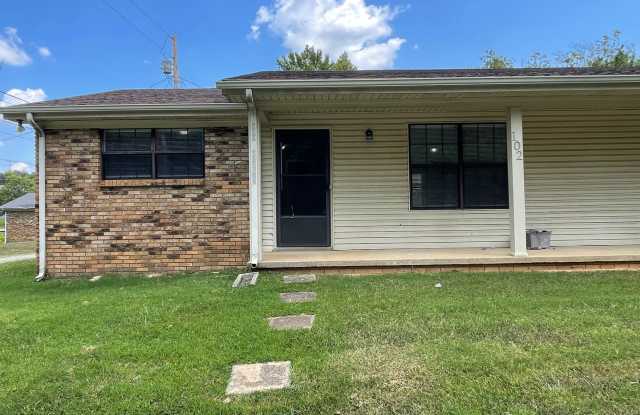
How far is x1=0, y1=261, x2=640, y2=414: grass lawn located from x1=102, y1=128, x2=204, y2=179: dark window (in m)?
2.05

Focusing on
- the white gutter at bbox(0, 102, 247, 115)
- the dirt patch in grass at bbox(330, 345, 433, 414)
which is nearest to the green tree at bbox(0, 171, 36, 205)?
the white gutter at bbox(0, 102, 247, 115)

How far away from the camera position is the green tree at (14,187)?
174 feet

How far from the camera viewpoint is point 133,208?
6207 millimetres

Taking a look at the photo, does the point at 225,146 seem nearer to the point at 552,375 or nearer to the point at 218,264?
the point at 218,264

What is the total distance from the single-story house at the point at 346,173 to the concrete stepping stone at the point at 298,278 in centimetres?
20

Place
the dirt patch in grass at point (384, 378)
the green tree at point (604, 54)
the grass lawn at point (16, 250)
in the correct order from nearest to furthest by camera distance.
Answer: the dirt patch in grass at point (384, 378) < the grass lawn at point (16, 250) < the green tree at point (604, 54)

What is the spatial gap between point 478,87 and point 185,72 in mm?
23229

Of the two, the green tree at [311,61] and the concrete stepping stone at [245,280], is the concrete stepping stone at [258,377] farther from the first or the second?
the green tree at [311,61]

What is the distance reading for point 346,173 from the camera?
688 cm

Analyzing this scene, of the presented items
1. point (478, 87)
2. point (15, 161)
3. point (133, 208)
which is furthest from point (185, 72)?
point (15, 161)

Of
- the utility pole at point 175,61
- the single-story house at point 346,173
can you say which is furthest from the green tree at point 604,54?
the utility pole at point 175,61

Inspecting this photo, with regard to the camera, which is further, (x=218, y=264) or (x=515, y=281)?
(x=218, y=264)

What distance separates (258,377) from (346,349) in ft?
2.23

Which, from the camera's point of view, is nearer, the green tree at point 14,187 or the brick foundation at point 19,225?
the brick foundation at point 19,225
